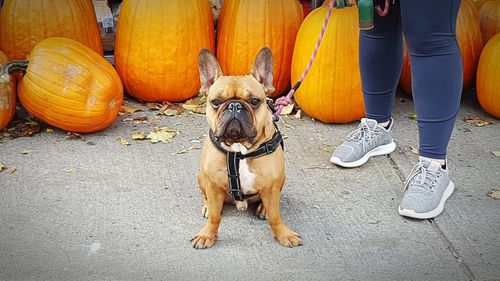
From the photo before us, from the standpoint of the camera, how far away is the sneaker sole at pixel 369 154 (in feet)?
11.8

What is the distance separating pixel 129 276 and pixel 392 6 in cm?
176

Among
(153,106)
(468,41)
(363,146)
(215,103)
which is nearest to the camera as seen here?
(215,103)

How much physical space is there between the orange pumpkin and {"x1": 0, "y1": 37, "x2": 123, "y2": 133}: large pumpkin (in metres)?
2.63

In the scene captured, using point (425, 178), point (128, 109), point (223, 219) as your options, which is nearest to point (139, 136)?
point (128, 109)

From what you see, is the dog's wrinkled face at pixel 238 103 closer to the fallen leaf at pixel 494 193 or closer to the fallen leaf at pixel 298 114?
the fallen leaf at pixel 494 193

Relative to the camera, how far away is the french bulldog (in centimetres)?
258

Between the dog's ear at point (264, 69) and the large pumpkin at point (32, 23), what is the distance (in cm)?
206

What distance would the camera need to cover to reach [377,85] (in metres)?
3.49

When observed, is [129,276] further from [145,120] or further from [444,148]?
[145,120]

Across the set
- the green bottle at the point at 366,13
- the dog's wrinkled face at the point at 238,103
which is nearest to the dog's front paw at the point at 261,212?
the dog's wrinkled face at the point at 238,103

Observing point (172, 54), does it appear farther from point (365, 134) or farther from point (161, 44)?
point (365, 134)

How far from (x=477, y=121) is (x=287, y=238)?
6.74 ft

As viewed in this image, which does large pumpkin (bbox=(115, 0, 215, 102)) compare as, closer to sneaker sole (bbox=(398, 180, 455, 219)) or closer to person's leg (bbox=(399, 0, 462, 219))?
person's leg (bbox=(399, 0, 462, 219))

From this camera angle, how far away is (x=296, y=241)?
2.84m
